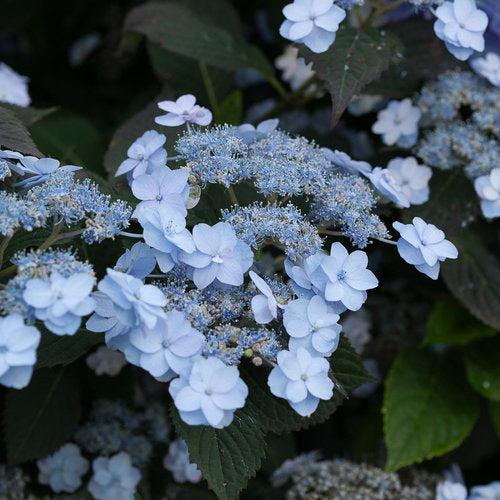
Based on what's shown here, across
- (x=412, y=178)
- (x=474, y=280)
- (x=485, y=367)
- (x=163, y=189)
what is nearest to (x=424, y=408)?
(x=485, y=367)

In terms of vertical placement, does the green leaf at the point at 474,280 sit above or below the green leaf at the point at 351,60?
below

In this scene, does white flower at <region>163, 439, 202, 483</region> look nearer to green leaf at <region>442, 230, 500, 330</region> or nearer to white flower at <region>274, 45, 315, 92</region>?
green leaf at <region>442, 230, 500, 330</region>

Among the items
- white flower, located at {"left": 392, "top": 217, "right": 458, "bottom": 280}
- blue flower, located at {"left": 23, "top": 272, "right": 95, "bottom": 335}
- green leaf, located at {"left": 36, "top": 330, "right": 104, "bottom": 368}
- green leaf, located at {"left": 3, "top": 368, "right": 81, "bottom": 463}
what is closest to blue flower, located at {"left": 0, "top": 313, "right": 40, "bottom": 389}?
blue flower, located at {"left": 23, "top": 272, "right": 95, "bottom": 335}

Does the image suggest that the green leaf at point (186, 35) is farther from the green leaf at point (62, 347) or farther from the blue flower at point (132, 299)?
the blue flower at point (132, 299)

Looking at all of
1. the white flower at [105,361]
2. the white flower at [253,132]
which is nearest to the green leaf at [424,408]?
the white flower at [105,361]

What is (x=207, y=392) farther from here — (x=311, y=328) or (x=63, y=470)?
(x=63, y=470)
